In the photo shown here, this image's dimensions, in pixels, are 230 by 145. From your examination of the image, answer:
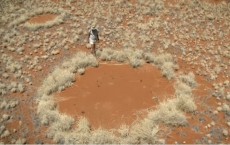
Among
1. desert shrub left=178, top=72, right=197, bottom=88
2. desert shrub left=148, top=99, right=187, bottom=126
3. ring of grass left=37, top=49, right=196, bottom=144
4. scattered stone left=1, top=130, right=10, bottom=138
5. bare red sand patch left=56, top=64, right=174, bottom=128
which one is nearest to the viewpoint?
ring of grass left=37, top=49, right=196, bottom=144

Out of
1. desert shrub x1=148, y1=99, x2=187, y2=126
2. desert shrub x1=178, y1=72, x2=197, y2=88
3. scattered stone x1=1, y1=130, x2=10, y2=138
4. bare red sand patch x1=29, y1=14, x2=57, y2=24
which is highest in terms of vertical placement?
bare red sand patch x1=29, y1=14, x2=57, y2=24

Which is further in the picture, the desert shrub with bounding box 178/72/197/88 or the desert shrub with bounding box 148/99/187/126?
the desert shrub with bounding box 178/72/197/88

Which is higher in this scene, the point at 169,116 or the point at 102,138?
the point at 169,116

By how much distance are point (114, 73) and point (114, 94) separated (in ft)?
4.40

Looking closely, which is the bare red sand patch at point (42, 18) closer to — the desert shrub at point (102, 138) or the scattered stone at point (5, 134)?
the scattered stone at point (5, 134)

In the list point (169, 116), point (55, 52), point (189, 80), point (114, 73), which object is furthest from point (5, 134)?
point (189, 80)

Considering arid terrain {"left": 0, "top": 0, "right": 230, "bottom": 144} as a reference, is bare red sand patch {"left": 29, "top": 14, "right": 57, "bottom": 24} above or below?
above

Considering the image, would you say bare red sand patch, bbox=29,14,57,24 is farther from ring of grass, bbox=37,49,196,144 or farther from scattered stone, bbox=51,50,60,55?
ring of grass, bbox=37,49,196,144

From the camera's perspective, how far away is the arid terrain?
10656 millimetres

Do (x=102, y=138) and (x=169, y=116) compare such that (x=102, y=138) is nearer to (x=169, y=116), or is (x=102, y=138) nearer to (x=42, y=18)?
(x=169, y=116)

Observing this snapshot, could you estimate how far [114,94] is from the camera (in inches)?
479

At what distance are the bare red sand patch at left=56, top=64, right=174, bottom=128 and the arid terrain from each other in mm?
42

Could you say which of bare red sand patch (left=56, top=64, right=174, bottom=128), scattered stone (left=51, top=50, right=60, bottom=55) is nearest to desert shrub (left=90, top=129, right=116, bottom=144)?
bare red sand patch (left=56, top=64, right=174, bottom=128)

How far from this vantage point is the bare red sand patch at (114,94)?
1124 cm
